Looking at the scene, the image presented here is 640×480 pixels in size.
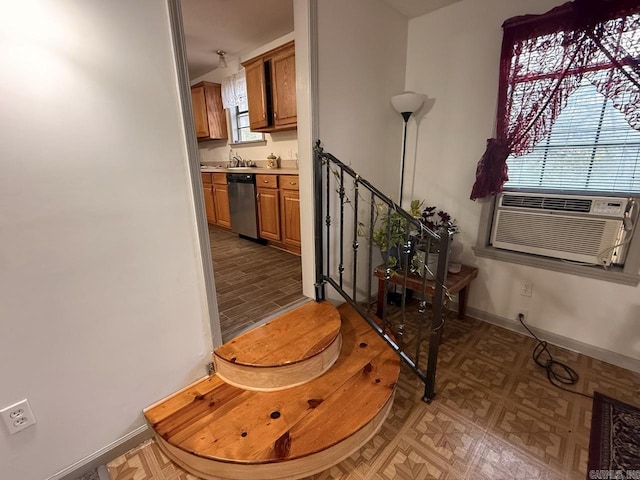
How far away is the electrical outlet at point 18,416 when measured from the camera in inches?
42.3

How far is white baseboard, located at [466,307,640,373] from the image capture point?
1860 millimetres

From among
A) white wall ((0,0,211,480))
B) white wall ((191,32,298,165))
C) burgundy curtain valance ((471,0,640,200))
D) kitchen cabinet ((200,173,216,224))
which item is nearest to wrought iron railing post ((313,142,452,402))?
burgundy curtain valance ((471,0,640,200))

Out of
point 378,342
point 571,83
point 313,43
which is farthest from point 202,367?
point 571,83

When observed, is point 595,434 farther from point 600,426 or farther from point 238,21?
point 238,21

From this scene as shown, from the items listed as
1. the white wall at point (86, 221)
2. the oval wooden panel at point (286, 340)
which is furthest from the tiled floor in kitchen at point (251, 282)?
the white wall at point (86, 221)

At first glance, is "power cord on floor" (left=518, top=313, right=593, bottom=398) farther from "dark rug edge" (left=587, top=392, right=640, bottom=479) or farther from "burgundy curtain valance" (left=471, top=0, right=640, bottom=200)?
"burgundy curtain valance" (left=471, top=0, right=640, bottom=200)

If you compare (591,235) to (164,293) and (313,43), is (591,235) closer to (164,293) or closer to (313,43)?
(313,43)

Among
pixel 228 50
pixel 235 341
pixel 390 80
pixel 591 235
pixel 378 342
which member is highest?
pixel 228 50

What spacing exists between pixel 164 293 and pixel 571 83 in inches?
104

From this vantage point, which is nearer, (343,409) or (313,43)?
(343,409)

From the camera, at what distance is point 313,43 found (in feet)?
5.75

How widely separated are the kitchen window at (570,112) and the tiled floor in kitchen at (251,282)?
1794 millimetres

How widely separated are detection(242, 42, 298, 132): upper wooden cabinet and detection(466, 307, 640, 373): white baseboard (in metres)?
2.61

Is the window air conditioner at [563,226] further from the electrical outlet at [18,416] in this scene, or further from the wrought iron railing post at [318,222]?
the electrical outlet at [18,416]
